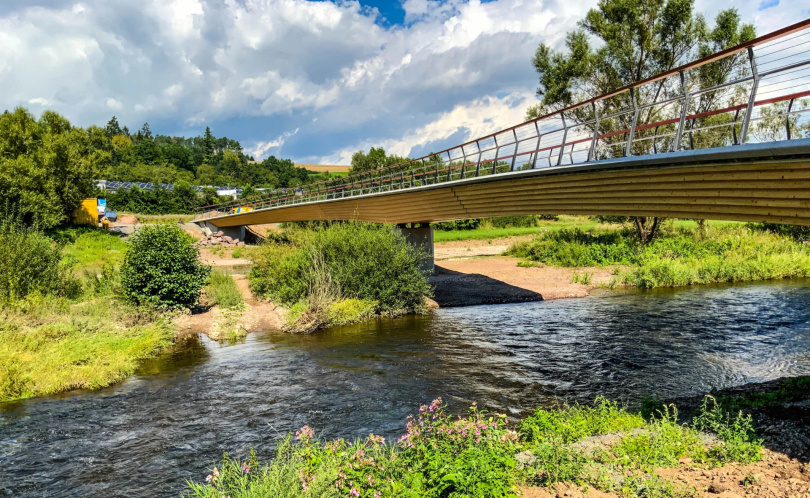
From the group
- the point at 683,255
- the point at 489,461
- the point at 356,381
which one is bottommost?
the point at 356,381

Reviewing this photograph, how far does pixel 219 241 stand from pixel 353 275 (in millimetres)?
35795

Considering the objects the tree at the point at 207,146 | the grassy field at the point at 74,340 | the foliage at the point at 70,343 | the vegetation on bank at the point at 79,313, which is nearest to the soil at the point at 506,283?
the vegetation on bank at the point at 79,313

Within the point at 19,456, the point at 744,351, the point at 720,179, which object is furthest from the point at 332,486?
the point at 744,351

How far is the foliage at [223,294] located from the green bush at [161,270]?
1.26 meters

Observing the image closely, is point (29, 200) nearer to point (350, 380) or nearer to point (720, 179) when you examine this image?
point (350, 380)

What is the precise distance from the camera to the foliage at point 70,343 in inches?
413

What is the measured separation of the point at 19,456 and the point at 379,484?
6257mm

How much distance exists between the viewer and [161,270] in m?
17.4

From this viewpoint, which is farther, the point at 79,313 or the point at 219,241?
the point at 219,241

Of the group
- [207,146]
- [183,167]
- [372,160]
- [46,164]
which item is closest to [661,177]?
[46,164]

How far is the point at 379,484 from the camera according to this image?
499 cm

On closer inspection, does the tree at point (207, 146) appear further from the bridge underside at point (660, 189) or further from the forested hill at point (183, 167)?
the bridge underside at point (660, 189)

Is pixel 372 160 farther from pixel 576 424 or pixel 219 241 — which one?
pixel 576 424

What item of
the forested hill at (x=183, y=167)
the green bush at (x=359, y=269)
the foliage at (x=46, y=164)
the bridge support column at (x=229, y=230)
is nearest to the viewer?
the green bush at (x=359, y=269)
